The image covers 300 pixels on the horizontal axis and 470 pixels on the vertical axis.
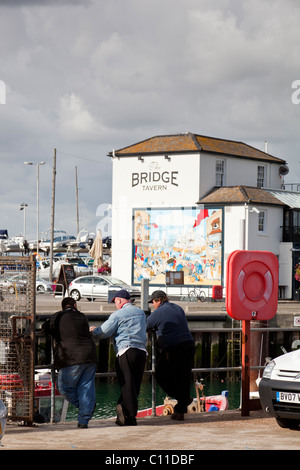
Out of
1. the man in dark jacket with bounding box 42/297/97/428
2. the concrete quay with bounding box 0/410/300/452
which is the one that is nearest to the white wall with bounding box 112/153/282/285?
the concrete quay with bounding box 0/410/300/452

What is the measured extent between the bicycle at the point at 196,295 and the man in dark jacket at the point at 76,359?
3700 centimetres

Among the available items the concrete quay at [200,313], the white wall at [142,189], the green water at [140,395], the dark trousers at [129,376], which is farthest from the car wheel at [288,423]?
the white wall at [142,189]

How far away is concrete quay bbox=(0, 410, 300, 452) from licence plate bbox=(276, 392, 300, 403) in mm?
412

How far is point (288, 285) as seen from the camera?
5250 cm

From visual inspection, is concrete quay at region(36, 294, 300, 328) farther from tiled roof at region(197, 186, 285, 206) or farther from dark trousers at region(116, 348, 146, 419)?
dark trousers at region(116, 348, 146, 419)

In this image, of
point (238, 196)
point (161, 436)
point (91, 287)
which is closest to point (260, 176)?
point (238, 196)

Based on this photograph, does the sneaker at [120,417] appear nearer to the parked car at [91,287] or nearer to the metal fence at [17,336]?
the metal fence at [17,336]

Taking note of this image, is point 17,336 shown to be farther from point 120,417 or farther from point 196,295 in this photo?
point 196,295

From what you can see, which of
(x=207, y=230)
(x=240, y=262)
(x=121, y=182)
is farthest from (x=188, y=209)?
(x=240, y=262)

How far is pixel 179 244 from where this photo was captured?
172 feet

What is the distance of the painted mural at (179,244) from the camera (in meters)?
51.5

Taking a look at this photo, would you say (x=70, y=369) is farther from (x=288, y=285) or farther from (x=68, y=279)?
(x=288, y=285)

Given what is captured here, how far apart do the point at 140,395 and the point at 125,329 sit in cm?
1864
